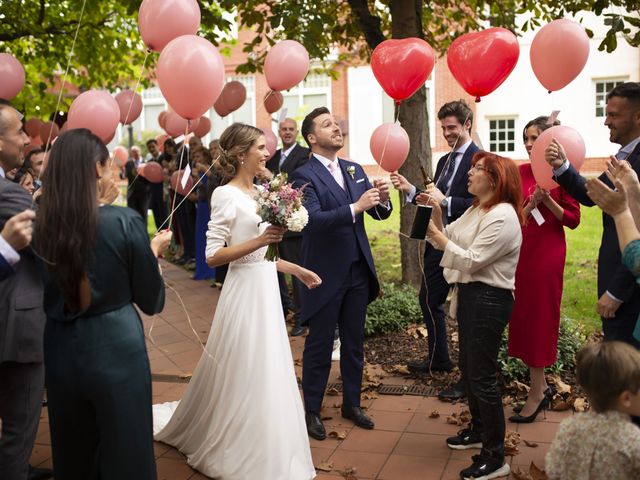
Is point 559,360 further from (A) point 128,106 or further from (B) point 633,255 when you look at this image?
(A) point 128,106

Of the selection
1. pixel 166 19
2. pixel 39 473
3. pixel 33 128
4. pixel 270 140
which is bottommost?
pixel 39 473

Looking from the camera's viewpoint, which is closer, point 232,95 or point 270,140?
point 270,140

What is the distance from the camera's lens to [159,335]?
741 centimetres

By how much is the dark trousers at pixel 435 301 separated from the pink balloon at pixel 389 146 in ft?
2.66

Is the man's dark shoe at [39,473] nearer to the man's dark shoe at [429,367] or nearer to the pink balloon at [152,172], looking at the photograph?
the man's dark shoe at [429,367]

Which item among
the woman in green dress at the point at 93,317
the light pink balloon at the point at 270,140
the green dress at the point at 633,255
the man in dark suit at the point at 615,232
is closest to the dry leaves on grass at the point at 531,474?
the man in dark suit at the point at 615,232

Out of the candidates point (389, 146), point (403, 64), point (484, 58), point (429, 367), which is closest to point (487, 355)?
point (429, 367)

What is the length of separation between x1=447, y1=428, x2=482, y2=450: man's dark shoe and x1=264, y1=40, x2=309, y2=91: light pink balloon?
127 inches

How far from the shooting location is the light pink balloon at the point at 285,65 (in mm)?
5551

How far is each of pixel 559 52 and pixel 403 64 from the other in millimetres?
1113

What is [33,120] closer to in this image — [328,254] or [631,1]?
[328,254]

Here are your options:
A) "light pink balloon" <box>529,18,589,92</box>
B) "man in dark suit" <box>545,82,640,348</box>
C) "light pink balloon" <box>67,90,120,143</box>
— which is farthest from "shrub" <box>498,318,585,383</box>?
"light pink balloon" <box>67,90,120,143</box>

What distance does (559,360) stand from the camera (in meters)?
5.43

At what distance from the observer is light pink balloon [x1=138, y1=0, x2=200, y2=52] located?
478 cm
